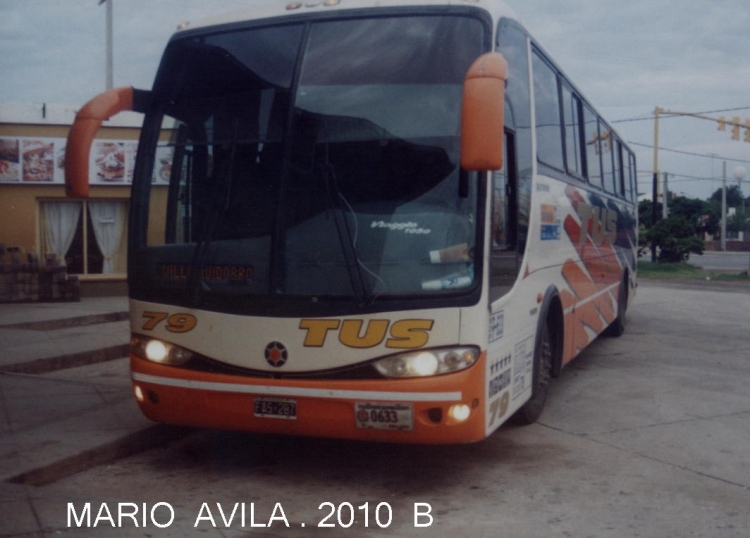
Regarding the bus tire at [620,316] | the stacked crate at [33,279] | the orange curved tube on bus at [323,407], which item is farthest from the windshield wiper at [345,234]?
the stacked crate at [33,279]

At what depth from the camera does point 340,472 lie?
6.12 metres

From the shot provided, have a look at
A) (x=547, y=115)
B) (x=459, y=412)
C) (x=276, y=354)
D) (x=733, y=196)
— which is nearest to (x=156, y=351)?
(x=276, y=354)

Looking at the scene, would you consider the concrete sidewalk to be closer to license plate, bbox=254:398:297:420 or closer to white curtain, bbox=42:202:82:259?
license plate, bbox=254:398:297:420

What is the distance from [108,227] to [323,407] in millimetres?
14774

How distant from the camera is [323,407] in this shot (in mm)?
5293

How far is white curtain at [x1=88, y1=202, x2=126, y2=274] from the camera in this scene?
61.7 ft

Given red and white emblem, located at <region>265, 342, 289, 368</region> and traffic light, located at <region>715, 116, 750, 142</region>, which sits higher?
traffic light, located at <region>715, 116, 750, 142</region>

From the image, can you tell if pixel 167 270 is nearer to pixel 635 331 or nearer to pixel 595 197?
pixel 595 197

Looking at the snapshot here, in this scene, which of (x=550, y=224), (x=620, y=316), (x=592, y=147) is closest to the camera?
(x=550, y=224)

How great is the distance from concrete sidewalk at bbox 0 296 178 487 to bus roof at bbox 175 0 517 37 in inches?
121

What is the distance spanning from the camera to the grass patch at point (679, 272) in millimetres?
32781

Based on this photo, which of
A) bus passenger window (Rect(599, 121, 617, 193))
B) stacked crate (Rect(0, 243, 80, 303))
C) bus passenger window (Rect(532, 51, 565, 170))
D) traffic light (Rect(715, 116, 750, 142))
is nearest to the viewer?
bus passenger window (Rect(532, 51, 565, 170))

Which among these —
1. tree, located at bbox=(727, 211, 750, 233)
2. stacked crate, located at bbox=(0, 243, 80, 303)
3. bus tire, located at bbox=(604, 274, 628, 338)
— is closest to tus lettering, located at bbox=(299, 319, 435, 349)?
bus tire, located at bbox=(604, 274, 628, 338)

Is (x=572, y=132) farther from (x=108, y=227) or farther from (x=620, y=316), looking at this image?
(x=108, y=227)
